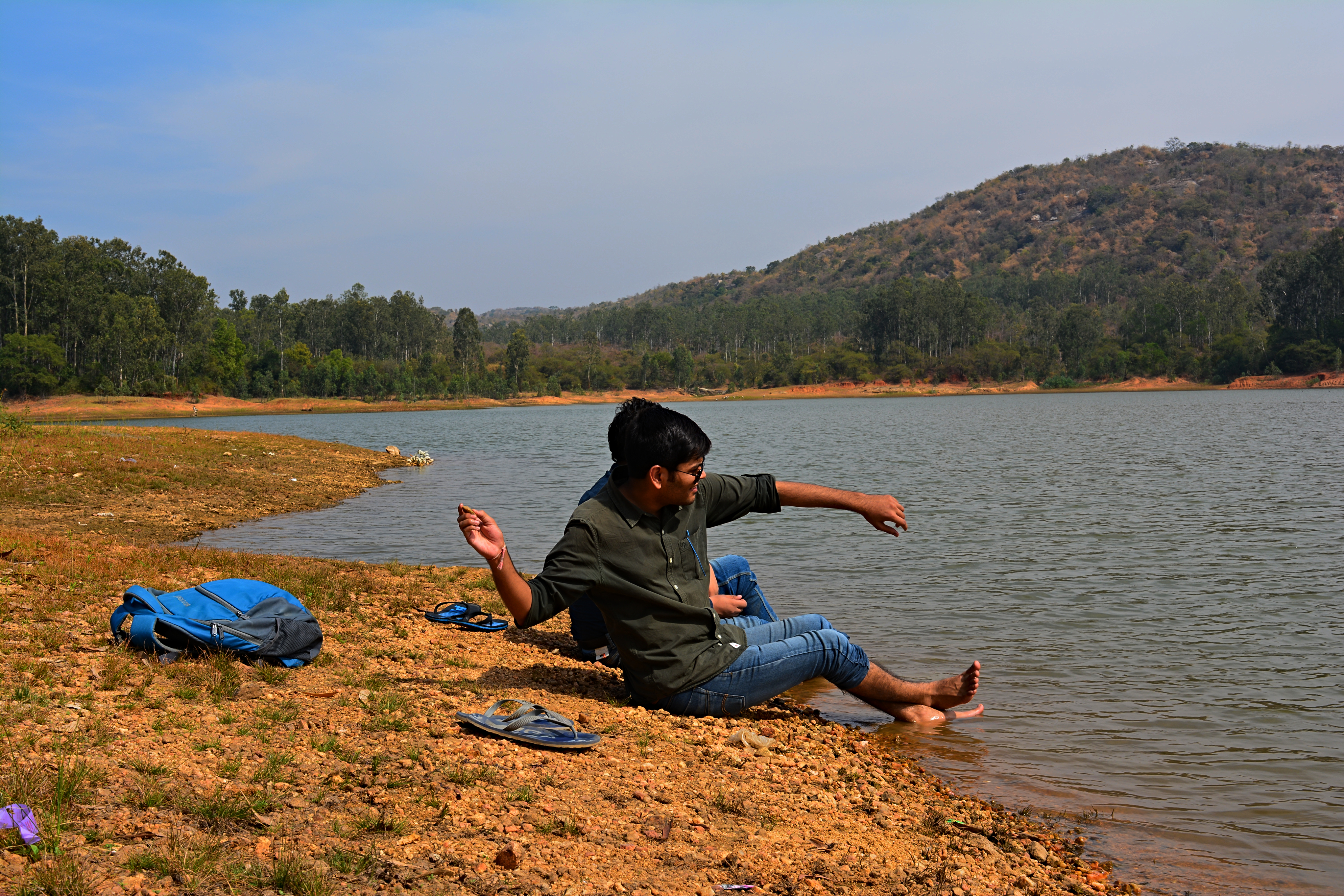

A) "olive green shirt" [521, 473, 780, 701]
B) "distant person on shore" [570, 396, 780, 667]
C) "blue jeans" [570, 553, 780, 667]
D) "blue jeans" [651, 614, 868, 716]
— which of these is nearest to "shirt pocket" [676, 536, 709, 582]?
"olive green shirt" [521, 473, 780, 701]

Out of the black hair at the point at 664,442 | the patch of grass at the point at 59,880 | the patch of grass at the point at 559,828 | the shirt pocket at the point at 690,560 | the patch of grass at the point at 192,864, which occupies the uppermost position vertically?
the black hair at the point at 664,442

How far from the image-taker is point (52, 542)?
903 cm

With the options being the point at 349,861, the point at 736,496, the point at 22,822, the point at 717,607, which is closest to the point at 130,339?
the point at 717,607

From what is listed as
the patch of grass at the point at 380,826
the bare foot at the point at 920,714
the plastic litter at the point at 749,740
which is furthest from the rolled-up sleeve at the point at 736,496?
the patch of grass at the point at 380,826

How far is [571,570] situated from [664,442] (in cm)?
86

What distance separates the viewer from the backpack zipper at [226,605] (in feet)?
19.7

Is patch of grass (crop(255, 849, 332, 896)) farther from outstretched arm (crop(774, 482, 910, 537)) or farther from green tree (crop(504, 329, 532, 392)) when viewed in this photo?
green tree (crop(504, 329, 532, 392))

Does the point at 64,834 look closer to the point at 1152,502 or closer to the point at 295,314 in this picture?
the point at 1152,502

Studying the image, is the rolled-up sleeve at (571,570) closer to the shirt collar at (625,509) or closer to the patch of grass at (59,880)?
the shirt collar at (625,509)

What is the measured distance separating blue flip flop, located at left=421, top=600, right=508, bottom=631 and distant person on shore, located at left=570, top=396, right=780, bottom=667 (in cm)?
98

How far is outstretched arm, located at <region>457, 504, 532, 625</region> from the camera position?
435 centimetres

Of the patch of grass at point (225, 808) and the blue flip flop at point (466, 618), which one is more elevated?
the patch of grass at point (225, 808)

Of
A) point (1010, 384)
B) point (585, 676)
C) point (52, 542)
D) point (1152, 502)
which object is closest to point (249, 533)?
point (52, 542)

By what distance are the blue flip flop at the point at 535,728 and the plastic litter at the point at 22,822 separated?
83.9 inches
